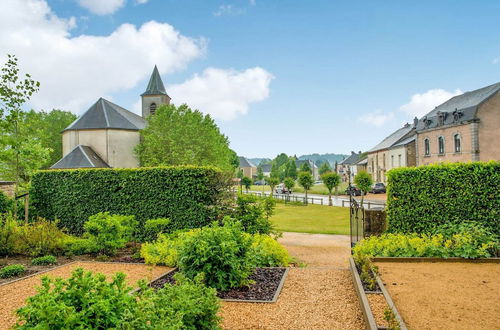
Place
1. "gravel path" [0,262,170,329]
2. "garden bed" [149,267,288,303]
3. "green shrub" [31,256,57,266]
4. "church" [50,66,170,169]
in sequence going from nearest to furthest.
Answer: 1. "gravel path" [0,262,170,329]
2. "garden bed" [149,267,288,303]
3. "green shrub" [31,256,57,266]
4. "church" [50,66,170,169]

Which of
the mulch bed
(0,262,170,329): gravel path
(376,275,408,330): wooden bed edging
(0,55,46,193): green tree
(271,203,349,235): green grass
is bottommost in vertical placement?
(271,203,349,235): green grass

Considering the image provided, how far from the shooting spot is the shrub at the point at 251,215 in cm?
1071

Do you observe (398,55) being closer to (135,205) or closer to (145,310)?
(135,205)

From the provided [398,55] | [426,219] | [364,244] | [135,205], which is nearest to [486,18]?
[398,55]

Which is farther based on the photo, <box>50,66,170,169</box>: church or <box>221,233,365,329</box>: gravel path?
<box>50,66,170,169</box>: church

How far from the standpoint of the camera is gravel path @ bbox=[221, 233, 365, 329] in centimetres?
468

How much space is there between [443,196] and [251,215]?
558 cm

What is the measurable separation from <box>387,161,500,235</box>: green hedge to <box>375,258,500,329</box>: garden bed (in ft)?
6.06

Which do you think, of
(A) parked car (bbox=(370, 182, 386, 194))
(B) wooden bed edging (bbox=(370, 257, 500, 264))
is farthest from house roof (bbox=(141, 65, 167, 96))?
(B) wooden bed edging (bbox=(370, 257, 500, 264))

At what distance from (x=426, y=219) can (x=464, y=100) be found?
3404 cm

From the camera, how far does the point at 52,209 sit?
500 inches

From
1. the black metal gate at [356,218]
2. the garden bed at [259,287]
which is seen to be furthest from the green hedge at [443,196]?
the garden bed at [259,287]

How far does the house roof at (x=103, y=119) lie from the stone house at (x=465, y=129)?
3408 cm

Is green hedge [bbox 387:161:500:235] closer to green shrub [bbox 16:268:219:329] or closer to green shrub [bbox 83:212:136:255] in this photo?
green shrub [bbox 83:212:136:255]
